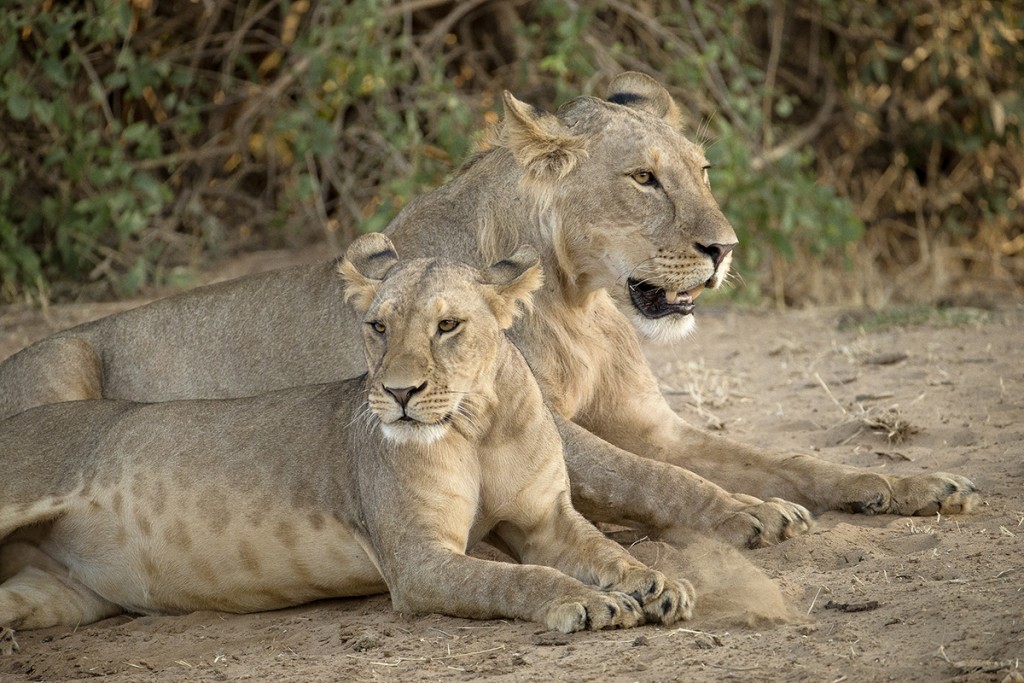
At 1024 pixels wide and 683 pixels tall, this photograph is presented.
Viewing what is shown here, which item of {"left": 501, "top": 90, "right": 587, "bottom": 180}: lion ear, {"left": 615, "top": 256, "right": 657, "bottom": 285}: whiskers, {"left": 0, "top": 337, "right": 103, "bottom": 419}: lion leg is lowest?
{"left": 0, "top": 337, "right": 103, "bottom": 419}: lion leg

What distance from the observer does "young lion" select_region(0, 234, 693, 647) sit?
11.6 ft

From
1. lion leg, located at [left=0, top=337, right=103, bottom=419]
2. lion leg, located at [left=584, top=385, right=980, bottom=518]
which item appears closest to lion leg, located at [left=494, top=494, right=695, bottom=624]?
lion leg, located at [left=584, top=385, right=980, bottom=518]

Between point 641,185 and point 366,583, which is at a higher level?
point 641,185

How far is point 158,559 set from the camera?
419 cm

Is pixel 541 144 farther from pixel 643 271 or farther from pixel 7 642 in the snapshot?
pixel 7 642

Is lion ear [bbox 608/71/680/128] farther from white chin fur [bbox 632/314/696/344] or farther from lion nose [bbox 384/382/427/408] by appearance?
lion nose [bbox 384/382/427/408]

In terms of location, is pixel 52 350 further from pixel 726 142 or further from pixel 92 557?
pixel 726 142

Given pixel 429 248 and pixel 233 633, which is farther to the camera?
pixel 429 248

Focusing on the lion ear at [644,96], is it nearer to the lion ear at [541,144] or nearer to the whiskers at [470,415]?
the lion ear at [541,144]

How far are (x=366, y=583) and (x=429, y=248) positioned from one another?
3.83 ft

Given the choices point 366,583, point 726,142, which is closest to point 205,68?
point 726,142

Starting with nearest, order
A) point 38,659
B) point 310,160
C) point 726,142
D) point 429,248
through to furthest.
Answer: point 38,659 < point 429,248 < point 726,142 < point 310,160

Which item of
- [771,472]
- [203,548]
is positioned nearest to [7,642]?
[203,548]

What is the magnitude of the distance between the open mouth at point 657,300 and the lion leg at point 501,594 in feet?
3.75
